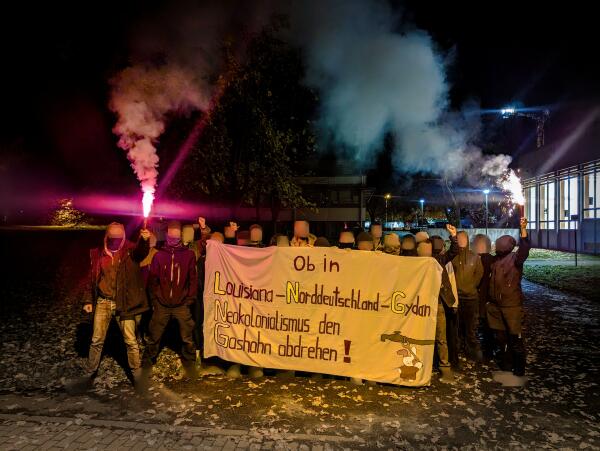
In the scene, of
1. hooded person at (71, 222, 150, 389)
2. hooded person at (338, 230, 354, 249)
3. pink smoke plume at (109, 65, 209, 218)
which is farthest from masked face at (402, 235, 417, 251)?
pink smoke plume at (109, 65, 209, 218)

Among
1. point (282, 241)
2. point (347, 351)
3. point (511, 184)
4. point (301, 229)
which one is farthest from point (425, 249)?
point (511, 184)

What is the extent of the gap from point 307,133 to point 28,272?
11.5m

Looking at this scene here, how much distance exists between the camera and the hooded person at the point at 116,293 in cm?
593

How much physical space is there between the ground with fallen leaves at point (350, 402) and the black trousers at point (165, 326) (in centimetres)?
31

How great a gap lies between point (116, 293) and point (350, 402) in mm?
3159

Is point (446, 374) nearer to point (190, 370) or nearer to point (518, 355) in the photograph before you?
point (518, 355)

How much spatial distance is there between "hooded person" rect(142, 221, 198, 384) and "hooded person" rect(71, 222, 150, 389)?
19 centimetres

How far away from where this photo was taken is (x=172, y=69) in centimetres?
1170

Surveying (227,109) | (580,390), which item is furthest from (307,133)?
(580,390)

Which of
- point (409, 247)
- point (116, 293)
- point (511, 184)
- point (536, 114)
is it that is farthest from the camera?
point (536, 114)

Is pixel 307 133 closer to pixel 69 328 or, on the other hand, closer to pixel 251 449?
pixel 69 328

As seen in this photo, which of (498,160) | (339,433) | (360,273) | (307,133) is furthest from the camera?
(498,160)

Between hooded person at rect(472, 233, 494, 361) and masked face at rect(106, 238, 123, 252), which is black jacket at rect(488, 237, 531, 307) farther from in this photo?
masked face at rect(106, 238, 123, 252)

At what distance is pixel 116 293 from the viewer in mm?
5938
